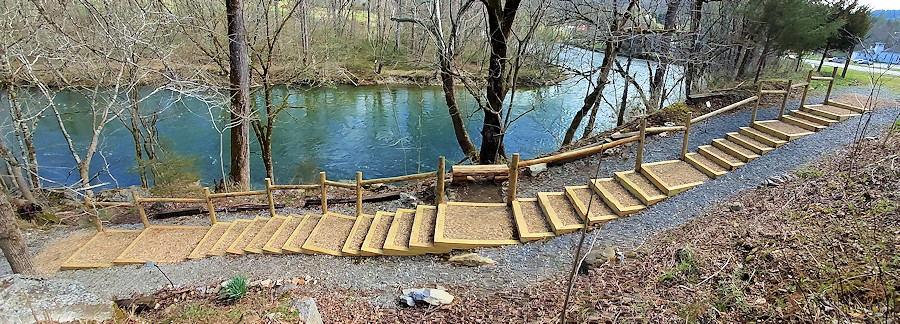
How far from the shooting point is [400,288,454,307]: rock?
A: 4629 millimetres

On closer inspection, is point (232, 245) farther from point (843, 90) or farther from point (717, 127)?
point (843, 90)

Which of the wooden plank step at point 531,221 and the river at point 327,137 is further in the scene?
the river at point 327,137

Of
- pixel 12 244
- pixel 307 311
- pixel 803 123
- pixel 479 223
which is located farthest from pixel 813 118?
pixel 12 244

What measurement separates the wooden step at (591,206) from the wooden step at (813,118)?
584 centimetres

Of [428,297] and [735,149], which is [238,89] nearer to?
[428,297]

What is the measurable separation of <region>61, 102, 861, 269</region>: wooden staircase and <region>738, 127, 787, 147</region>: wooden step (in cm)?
2

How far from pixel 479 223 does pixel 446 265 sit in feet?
3.32

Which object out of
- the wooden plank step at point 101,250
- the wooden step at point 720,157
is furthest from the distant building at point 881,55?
the wooden plank step at point 101,250

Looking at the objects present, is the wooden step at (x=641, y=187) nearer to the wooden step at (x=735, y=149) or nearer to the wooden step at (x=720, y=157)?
the wooden step at (x=720, y=157)

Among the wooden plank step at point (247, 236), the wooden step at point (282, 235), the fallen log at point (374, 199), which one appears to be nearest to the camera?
the wooden step at point (282, 235)

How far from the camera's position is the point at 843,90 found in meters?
11.5

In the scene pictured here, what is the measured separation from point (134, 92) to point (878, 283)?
14466mm

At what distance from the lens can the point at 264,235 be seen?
7.08 m

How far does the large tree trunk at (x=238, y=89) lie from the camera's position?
9.20m
